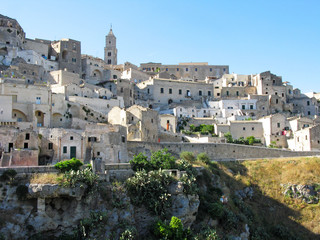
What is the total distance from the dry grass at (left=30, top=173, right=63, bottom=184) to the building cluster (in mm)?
3639

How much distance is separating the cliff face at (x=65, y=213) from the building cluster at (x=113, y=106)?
334 cm

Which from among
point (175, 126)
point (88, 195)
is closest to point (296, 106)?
point (175, 126)

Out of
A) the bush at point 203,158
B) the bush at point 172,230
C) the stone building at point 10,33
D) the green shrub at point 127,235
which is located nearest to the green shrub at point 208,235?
the bush at point 172,230

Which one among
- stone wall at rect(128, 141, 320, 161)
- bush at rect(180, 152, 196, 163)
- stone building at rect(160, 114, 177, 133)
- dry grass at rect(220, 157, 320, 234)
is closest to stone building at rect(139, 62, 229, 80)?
stone building at rect(160, 114, 177, 133)

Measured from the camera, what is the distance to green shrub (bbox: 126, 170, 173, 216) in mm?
28625

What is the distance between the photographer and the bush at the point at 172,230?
26.7m

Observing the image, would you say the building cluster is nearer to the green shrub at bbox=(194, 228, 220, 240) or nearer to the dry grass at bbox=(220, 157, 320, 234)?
the dry grass at bbox=(220, 157, 320, 234)

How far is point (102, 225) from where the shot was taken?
26.2 m

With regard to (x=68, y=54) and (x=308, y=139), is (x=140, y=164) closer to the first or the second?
(x=308, y=139)

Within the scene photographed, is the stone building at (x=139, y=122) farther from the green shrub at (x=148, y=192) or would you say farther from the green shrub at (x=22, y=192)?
the green shrub at (x=22, y=192)

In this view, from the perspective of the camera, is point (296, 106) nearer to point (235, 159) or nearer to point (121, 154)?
point (235, 159)

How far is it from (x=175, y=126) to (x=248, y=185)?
15.2m

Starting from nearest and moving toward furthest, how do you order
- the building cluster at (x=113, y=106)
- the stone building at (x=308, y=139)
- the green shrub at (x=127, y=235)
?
the green shrub at (x=127, y=235) → the building cluster at (x=113, y=106) → the stone building at (x=308, y=139)

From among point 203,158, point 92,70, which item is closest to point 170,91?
point 92,70
